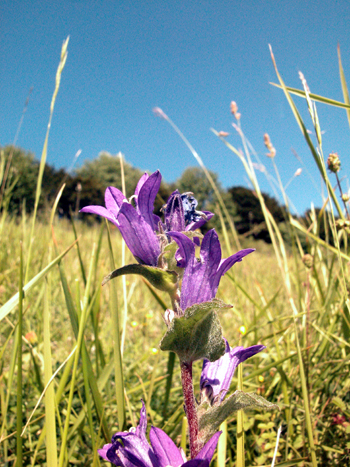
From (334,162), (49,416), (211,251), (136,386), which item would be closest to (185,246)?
(211,251)

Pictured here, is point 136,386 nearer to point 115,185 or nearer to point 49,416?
point 49,416

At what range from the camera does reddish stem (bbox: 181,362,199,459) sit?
2.05 ft

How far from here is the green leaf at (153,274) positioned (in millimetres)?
621

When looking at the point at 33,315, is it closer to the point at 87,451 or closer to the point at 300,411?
the point at 87,451

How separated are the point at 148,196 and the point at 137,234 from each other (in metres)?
0.09

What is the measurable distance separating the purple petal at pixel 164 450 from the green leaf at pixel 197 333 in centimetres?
15

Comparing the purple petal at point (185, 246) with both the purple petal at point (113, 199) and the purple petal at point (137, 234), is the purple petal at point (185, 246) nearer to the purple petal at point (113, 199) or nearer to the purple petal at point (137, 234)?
the purple petal at point (137, 234)

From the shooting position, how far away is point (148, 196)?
0.67 meters

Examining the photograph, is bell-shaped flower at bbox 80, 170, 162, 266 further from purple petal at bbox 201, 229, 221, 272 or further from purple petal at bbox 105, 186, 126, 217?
purple petal at bbox 201, 229, 221, 272

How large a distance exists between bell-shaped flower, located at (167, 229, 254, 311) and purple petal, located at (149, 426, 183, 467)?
0.24 metres

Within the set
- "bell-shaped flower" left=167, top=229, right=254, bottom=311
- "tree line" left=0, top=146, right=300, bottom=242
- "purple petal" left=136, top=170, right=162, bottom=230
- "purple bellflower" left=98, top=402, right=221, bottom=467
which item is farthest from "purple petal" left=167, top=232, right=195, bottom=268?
"tree line" left=0, top=146, right=300, bottom=242

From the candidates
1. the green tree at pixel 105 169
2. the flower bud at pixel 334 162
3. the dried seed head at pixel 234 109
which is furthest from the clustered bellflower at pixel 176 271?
the green tree at pixel 105 169

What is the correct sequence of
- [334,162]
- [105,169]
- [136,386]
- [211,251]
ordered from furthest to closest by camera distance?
[105,169] < [136,386] < [334,162] < [211,251]

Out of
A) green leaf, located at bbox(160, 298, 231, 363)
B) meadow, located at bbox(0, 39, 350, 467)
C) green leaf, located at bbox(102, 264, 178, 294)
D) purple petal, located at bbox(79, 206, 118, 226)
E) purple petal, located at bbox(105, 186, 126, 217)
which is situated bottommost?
meadow, located at bbox(0, 39, 350, 467)
